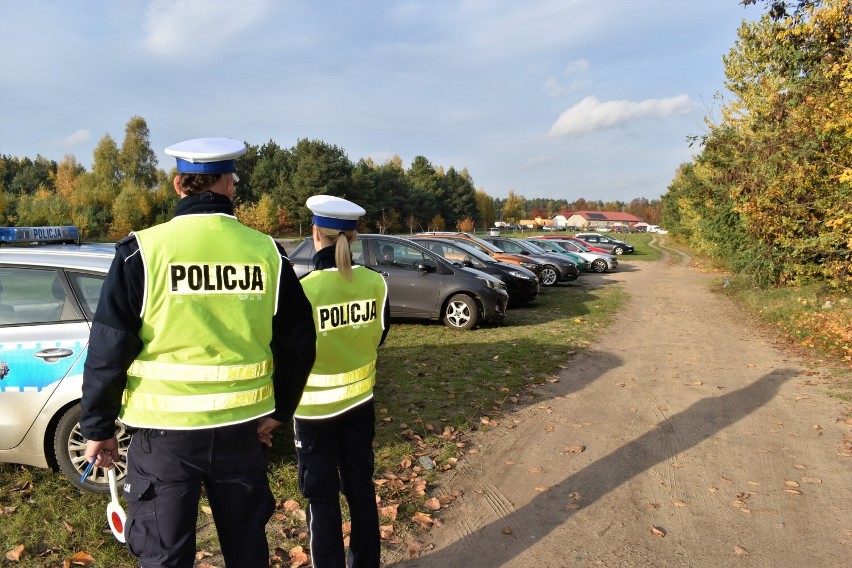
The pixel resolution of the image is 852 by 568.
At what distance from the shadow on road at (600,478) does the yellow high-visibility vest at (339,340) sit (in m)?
1.19

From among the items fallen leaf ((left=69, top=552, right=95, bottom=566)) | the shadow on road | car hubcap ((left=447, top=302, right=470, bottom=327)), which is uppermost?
car hubcap ((left=447, top=302, right=470, bottom=327))

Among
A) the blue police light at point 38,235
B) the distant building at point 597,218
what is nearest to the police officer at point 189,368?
the blue police light at point 38,235

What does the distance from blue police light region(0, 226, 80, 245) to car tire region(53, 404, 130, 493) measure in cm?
192

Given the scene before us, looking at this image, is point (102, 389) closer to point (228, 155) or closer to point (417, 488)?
point (228, 155)

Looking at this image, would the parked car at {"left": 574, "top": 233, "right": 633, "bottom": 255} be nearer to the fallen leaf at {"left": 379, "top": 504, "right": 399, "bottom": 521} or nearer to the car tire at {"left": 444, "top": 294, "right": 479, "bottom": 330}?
the car tire at {"left": 444, "top": 294, "right": 479, "bottom": 330}

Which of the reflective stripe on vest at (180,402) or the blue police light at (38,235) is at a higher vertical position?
the blue police light at (38,235)

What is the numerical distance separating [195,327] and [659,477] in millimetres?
3924

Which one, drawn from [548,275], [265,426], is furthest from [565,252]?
[265,426]

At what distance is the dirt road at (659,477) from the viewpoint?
11.6ft

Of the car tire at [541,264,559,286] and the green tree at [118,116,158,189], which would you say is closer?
the car tire at [541,264,559,286]

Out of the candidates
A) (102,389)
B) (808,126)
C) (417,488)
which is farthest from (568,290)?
(102,389)

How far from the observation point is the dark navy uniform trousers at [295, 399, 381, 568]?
2846mm

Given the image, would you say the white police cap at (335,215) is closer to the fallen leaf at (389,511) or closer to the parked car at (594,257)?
the fallen leaf at (389,511)

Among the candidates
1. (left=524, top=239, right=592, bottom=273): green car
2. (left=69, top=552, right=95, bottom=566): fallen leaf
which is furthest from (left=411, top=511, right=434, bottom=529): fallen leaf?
(left=524, top=239, right=592, bottom=273): green car
